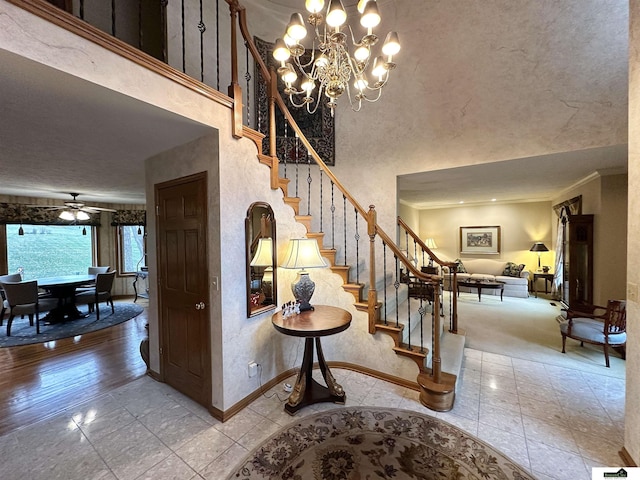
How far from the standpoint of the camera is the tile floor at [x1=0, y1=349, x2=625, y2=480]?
172cm

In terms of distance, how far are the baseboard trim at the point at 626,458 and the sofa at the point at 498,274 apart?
182 inches

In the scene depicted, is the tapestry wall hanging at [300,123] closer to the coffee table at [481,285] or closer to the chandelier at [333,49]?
the chandelier at [333,49]

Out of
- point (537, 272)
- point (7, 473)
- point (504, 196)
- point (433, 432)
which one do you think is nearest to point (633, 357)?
point (433, 432)

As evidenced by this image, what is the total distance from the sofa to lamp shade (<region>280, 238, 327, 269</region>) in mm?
5106

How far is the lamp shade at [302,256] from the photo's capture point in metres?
2.37

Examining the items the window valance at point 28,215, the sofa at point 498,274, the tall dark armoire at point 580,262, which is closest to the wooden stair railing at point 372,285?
the tall dark armoire at point 580,262

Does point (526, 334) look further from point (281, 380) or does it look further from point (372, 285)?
point (281, 380)

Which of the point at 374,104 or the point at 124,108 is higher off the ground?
the point at 374,104

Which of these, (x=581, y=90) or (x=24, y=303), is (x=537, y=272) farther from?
(x=24, y=303)

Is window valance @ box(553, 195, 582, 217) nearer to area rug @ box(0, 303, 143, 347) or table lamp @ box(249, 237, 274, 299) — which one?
table lamp @ box(249, 237, 274, 299)

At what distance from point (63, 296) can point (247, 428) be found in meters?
5.04

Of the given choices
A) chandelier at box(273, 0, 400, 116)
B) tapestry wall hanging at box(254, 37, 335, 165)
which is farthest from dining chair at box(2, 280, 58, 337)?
chandelier at box(273, 0, 400, 116)

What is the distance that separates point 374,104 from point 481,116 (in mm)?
1496

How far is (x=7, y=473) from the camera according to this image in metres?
1.69
